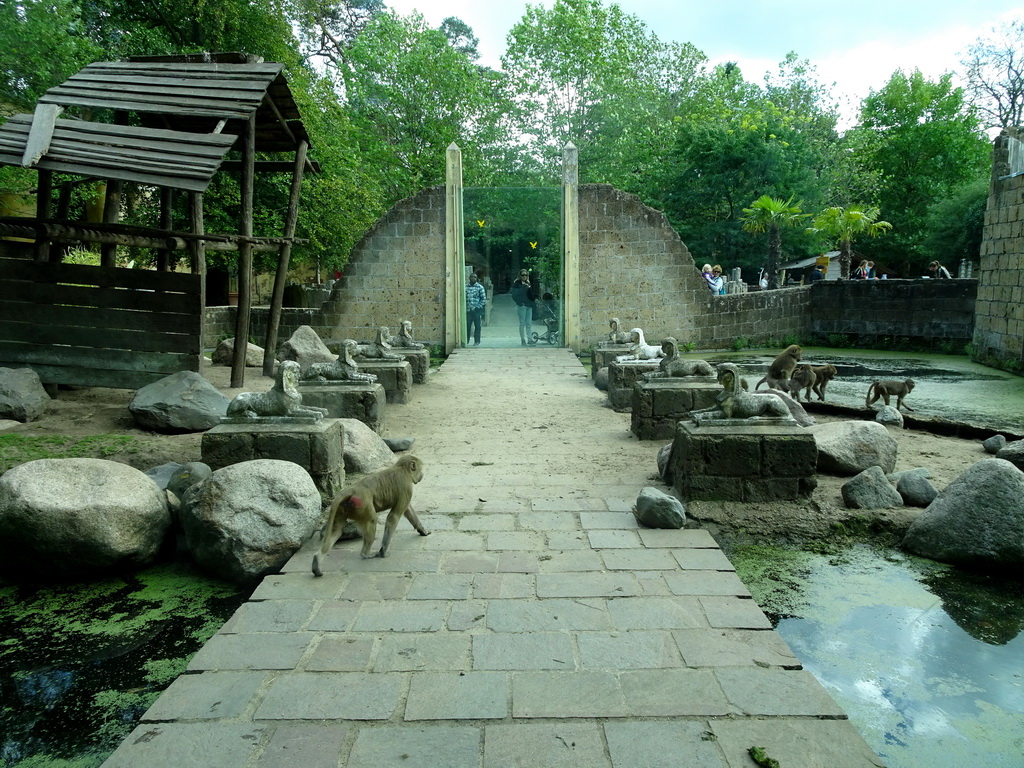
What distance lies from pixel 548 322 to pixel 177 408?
970 cm

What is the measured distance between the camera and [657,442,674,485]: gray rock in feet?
19.5

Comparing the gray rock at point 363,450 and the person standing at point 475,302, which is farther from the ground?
the person standing at point 475,302

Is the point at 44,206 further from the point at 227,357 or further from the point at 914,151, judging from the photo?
the point at 914,151

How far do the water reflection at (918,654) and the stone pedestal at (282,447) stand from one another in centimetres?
331

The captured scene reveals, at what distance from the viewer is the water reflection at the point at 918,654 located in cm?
304

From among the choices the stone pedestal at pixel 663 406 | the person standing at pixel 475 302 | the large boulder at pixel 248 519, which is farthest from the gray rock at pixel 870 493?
the person standing at pixel 475 302

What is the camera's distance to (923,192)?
32812 millimetres

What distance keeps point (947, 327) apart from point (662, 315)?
8.18 meters

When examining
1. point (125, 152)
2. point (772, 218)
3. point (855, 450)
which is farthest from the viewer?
point (772, 218)

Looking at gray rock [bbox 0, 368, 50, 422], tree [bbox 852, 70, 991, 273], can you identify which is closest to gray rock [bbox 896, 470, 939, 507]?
gray rock [bbox 0, 368, 50, 422]

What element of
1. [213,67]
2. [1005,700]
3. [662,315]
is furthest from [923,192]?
[1005,700]

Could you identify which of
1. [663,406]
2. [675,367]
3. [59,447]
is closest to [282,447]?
[59,447]

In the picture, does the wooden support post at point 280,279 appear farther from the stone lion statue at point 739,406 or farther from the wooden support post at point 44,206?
the stone lion statue at point 739,406

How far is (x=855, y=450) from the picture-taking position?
6.17m
